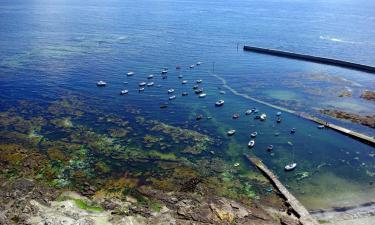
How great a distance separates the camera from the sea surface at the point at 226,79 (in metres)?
65.9

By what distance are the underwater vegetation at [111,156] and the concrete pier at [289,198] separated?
1858mm

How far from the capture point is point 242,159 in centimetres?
6575

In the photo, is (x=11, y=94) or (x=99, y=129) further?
(x=11, y=94)

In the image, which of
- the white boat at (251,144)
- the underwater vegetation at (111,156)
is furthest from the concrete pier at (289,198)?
the white boat at (251,144)

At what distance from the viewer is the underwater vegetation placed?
56.5m

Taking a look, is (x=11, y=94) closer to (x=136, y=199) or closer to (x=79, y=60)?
(x=79, y=60)

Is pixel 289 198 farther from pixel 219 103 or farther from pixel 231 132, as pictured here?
pixel 219 103

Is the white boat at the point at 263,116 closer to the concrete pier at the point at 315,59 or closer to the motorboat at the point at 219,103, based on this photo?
the motorboat at the point at 219,103

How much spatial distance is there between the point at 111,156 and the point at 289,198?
1199 inches

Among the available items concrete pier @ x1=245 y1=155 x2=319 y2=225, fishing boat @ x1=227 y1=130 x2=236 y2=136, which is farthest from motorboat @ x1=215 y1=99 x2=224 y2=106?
concrete pier @ x1=245 y1=155 x2=319 y2=225

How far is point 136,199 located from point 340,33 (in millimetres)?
159160

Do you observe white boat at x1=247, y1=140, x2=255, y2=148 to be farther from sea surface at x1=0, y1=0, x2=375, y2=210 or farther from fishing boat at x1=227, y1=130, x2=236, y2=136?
fishing boat at x1=227, y1=130, x2=236, y2=136

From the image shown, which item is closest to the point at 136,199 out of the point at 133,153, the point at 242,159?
the point at 133,153

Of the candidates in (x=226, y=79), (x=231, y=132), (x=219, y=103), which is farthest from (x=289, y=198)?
(x=226, y=79)
